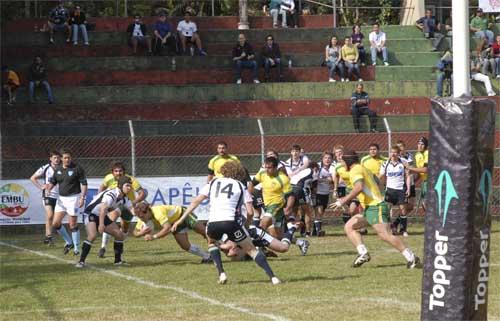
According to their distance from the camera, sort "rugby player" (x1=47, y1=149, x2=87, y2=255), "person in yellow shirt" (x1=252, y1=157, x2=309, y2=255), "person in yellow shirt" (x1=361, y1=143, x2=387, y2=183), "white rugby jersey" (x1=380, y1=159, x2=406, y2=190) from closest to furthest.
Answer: "person in yellow shirt" (x1=252, y1=157, x2=309, y2=255) < "rugby player" (x1=47, y1=149, x2=87, y2=255) < "person in yellow shirt" (x1=361, y1=143, x2=387, y2=183) < "white rugby jersey" (x1=380, y1=159, x2=406, y2=190)

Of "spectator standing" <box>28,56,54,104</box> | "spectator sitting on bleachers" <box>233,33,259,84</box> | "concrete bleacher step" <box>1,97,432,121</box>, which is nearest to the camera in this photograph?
"spectator standing" <box>28,56,54,104</box>

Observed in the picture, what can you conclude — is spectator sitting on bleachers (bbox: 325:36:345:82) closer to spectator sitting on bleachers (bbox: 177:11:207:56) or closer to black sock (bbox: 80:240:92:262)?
spectator sitting on bleachers (bbox: 177:11:207:56)

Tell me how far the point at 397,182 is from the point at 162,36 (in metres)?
13.7

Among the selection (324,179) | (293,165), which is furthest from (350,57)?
(293,165)

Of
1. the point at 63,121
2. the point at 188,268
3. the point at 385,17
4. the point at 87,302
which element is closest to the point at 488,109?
the point at 87,302

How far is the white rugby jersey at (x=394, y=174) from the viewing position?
23.7 meters

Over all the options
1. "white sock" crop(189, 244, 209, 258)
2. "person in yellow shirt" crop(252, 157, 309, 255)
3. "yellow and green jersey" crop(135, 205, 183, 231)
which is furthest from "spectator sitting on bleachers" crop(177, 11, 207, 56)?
"yellow and green jersey" crop(135, 205, 183, 231)

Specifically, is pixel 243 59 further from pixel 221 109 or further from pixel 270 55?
pixel 221 109

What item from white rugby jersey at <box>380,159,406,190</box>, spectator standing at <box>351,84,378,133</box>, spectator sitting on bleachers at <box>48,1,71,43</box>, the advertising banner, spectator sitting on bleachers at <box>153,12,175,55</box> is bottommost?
the advertising banner

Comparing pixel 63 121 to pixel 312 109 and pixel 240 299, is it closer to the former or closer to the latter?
pixel 312 109

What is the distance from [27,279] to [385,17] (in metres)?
28.2

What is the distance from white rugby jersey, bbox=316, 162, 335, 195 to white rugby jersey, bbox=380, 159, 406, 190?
1.84m

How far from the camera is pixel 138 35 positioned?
1384 inches

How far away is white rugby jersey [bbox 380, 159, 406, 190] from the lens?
77.8 feet
